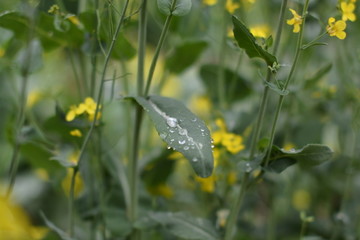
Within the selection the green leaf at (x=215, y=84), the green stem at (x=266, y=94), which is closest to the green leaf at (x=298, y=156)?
the green stem at (x=266, y=94)

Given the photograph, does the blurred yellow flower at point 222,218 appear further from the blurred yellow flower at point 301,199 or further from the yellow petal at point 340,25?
the blurred yellow flower at point 301,199

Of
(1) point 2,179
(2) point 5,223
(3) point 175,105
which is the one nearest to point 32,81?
(1) point 2,179

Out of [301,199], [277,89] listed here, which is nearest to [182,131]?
[277,89]

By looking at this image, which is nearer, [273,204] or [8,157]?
[273,204]

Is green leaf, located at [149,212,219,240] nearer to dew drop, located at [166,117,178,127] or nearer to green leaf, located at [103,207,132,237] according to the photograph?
green leaf, located at [103,207,132,237]

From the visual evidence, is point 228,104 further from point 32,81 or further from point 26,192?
point 32,81

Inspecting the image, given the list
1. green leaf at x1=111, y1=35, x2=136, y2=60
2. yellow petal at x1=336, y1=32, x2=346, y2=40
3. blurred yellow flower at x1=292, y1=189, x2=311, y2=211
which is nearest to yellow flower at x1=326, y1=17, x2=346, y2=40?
yellow petal at x1=336, y1=32, x2=346, y2=40

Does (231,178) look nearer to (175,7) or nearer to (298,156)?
(298,156)
